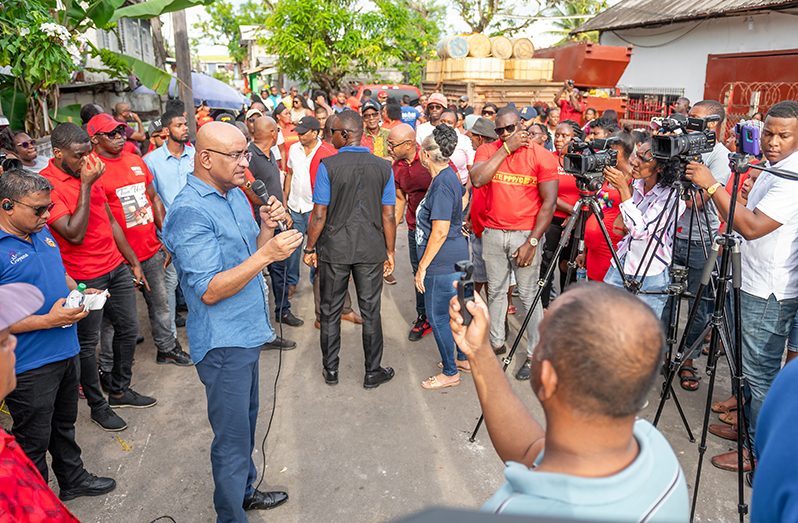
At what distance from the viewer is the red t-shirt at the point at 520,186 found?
4676 millimetres

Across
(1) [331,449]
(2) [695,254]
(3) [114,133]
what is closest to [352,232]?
(1) [331,449]

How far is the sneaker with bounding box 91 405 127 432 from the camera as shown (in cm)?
407

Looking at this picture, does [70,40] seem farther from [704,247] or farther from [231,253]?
[704,247]

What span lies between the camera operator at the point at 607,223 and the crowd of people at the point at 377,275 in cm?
2

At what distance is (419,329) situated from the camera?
18.6 feet

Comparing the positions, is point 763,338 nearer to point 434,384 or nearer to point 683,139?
point 683,139

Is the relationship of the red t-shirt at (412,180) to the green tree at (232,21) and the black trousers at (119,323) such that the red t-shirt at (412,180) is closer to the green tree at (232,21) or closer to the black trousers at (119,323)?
the black trousers at (119,323)

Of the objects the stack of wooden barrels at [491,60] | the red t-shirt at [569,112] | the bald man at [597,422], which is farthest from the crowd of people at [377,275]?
the stack of wooden barrels at [491,60]

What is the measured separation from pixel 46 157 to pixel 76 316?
355cm

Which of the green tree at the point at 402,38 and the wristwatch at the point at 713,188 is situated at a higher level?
the green tree at the point at 402,38

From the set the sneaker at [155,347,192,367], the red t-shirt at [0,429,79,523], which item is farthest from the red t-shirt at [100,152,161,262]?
the red t-shirt at [0,429,79,523]

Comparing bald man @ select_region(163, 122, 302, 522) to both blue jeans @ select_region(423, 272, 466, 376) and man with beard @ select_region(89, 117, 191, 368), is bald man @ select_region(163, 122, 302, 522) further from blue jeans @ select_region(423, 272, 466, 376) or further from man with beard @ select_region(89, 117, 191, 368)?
man with beard @ select_region(89, 117, 191, 368)

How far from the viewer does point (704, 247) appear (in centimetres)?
443

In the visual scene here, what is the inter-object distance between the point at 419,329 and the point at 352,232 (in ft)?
4.97
